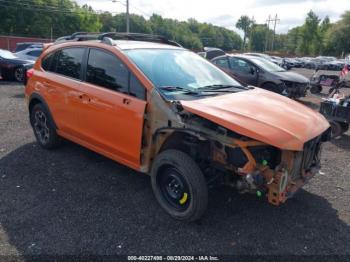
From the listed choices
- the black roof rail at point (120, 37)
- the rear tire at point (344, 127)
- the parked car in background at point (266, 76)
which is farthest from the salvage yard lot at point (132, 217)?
the parked car in background at point (266, 76)

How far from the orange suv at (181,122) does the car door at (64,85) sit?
0.02 meters

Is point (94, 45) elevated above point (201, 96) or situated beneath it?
elevated above

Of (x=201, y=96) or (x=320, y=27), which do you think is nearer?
(x=201, y=96)

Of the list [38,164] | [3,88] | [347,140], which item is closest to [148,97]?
[38,164]

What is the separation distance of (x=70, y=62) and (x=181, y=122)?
7.72 feet

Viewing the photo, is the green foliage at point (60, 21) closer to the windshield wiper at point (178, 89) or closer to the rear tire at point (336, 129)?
the rear tire at point (336, 129)

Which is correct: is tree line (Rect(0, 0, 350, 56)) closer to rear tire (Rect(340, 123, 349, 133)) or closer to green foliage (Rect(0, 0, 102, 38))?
green foliage (Rect(0, 0, 102, 38))

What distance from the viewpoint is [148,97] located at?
12.1ft

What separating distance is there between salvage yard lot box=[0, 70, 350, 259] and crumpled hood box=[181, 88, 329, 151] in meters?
1.05

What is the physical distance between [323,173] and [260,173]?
245 cm

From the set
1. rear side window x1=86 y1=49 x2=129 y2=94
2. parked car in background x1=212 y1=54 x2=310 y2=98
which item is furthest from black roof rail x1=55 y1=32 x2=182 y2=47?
parked car in background x1=212 y1=54 x2=310 y2=98

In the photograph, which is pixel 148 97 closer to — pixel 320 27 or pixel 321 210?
pixel 321 210

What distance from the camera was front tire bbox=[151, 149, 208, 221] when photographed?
3.35 metres

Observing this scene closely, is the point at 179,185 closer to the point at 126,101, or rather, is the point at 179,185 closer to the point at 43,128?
the point at 126,101
